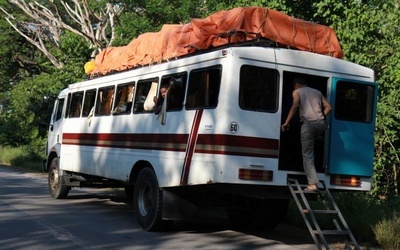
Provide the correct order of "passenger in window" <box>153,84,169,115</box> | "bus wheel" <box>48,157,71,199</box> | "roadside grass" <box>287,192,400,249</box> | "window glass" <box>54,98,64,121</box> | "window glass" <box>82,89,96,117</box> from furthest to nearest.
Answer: "window glass" <box>54,98,64,121</box> → "bus wheel" <box>48,157,71,199</box> → "window glass" <box>82,89,96,117</box> → "passenger in window" <box>153,84,169,115</box> → "roadside grass" <box>287,192,400,249</box>

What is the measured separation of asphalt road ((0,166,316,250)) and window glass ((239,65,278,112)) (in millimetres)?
2168

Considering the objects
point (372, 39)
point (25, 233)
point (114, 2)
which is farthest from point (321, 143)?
point (114, 2)

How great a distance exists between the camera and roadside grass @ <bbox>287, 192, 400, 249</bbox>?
25.1 ft

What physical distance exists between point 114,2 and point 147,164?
15277 millimetres

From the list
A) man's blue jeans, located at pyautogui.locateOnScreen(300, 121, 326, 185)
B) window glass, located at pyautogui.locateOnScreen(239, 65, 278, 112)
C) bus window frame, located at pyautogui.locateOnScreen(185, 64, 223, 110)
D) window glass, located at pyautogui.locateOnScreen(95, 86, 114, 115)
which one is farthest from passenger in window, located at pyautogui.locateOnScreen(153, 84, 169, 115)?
man's blue jeans, located at pyautogui.locateOnScreen(300, 121, 326, 185)

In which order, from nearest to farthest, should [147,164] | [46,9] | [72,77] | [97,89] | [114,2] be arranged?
[147,164], [97,89], [114,2], [72,77], [46,9]

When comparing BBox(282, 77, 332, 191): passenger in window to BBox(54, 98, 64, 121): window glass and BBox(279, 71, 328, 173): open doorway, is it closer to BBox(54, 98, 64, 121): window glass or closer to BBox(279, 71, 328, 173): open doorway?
BBox(279, 71, 328, 173): open doorway

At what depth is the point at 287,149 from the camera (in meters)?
7.91

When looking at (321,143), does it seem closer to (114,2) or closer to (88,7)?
(114,2)

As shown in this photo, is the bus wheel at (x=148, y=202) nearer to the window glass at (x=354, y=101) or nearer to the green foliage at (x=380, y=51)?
the window glass at (x=354, y=101)

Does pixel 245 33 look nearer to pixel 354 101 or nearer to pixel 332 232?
pixel 354 101

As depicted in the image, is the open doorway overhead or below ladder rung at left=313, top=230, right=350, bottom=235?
overhead

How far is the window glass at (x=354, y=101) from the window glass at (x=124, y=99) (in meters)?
3.78

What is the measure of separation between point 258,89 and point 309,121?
86 cm
